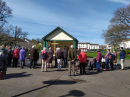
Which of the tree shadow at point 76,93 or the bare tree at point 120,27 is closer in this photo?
the tree shadow at point 76,93

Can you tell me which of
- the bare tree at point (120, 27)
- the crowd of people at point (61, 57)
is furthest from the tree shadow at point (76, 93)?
the bare tree at point (120, 27)

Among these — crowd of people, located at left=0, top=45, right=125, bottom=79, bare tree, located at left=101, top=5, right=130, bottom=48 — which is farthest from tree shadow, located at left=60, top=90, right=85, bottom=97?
bare tree, located at left=101, top=5, right=130, bottom=48

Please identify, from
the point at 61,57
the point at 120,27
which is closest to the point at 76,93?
the point at 61,57

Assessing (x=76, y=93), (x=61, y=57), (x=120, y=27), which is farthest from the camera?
(x=120, y=27)

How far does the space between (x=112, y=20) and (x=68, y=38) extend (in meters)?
18.5

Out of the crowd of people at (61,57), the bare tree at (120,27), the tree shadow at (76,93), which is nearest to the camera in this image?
the tree shadow at (76,93)

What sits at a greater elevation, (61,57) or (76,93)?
(61,57)

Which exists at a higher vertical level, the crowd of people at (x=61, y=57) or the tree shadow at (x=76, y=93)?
the crowd of people at (x=61, y=57)

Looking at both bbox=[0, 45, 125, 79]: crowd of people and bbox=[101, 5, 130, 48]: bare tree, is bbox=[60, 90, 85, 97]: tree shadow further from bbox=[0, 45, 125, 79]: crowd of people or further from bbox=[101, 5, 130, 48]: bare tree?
bbox=[101, 5, 130, 48]: bare tree

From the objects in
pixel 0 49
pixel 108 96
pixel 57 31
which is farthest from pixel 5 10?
pixel 108 96

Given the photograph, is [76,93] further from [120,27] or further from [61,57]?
[120,27]

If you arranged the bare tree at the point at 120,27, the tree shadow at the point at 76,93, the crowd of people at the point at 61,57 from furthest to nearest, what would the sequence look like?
the bare tree at the point at 120,27, the crowd of people at the point at 61,57, the tree shadow at the point at 76,93

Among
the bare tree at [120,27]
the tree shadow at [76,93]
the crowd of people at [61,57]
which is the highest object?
the bare tree at [120,27]

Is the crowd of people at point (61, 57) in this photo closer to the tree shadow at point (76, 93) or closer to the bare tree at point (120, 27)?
the tree shadow at point (76, 93)
